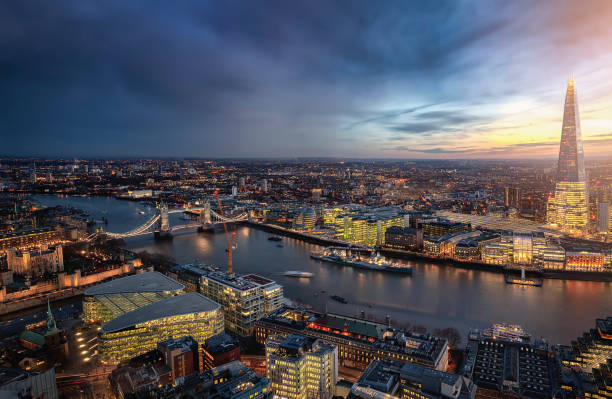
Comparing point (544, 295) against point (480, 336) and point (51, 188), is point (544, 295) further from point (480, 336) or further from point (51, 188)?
point (51, 188)

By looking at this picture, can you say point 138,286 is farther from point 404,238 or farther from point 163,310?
point 404,238

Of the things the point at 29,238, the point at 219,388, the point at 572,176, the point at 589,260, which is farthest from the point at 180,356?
the point at 572,176

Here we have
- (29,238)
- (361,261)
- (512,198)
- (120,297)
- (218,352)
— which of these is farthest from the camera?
(512,198)

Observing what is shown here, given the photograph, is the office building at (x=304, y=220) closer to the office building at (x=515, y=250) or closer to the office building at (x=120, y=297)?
the office building at (x=515, y=250)

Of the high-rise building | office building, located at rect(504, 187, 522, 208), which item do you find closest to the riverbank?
the high-rise building

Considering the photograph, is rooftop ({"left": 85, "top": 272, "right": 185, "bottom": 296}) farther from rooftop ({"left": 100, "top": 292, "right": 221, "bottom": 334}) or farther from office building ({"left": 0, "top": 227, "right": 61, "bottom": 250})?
office building ({"left": 0, "top": 227, "right": 61, "bottom": 250})

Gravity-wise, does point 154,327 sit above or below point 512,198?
below

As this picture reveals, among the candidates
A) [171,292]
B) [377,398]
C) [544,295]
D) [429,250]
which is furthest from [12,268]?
[544,295]

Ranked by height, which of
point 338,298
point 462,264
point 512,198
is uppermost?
point 512,198
